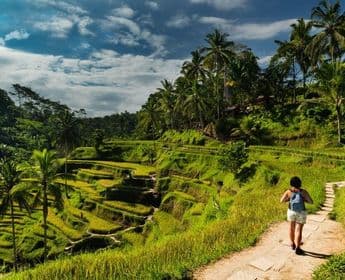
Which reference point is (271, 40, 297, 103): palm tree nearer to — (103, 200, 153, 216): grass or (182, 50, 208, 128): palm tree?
(182, 50, 208, 128): palm tree

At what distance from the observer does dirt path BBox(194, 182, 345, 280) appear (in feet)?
25.0

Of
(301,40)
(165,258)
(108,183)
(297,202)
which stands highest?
(301,40)

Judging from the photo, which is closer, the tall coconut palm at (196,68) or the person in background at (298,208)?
the person in background at (298,208)

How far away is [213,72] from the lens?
2475 inches

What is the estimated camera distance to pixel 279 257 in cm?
852

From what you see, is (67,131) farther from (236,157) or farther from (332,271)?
(332,271)

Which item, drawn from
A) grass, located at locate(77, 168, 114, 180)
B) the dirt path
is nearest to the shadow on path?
the dirt path

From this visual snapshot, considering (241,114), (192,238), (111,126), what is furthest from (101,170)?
(111,126)

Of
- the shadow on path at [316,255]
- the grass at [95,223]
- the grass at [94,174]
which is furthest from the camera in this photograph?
the grass at [94,174]

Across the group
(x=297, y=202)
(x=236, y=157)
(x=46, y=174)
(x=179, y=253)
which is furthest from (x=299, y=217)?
(x=46, y=174)

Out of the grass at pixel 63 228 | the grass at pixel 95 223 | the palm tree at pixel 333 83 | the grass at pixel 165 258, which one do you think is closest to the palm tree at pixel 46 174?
the grass at pixel 63 228

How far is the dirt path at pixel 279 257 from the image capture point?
7.62 metres

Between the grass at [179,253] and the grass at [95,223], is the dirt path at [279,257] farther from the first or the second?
the grass at [95,223]

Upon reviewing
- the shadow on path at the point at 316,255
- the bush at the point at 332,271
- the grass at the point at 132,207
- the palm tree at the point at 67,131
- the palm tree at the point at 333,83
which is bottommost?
the grass at the point at 132,207
